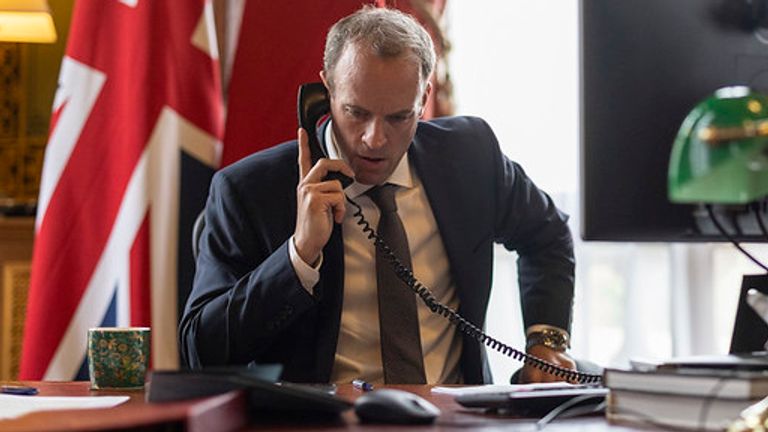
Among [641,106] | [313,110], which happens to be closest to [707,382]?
[641,106]

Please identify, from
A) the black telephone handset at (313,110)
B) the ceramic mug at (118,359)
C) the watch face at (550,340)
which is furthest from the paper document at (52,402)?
the watch face at (550,340)

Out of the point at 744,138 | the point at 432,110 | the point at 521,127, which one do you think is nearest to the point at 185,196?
the point at 432,110

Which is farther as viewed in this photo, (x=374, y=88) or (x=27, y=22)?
(x=27, y=22)

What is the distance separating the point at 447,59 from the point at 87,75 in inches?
34.7

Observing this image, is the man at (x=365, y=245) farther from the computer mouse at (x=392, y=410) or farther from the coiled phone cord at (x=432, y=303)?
the computer mouse at (x=392, y=410)

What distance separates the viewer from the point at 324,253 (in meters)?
1.94

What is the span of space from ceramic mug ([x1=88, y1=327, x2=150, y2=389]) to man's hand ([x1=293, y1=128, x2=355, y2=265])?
28cm

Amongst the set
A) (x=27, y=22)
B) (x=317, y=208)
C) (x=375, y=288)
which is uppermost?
(x=27, y=22)

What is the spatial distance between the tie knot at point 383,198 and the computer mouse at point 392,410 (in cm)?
82

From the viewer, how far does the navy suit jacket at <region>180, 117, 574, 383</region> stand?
1.80m

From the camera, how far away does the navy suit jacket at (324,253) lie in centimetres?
180

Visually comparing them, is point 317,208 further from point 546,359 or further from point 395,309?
point 546,359

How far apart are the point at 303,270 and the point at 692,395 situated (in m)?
0.75

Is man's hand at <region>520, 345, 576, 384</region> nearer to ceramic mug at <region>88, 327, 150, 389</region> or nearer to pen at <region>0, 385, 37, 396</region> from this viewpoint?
ceramic mug at <region>88, 327, 150, 389</region>
